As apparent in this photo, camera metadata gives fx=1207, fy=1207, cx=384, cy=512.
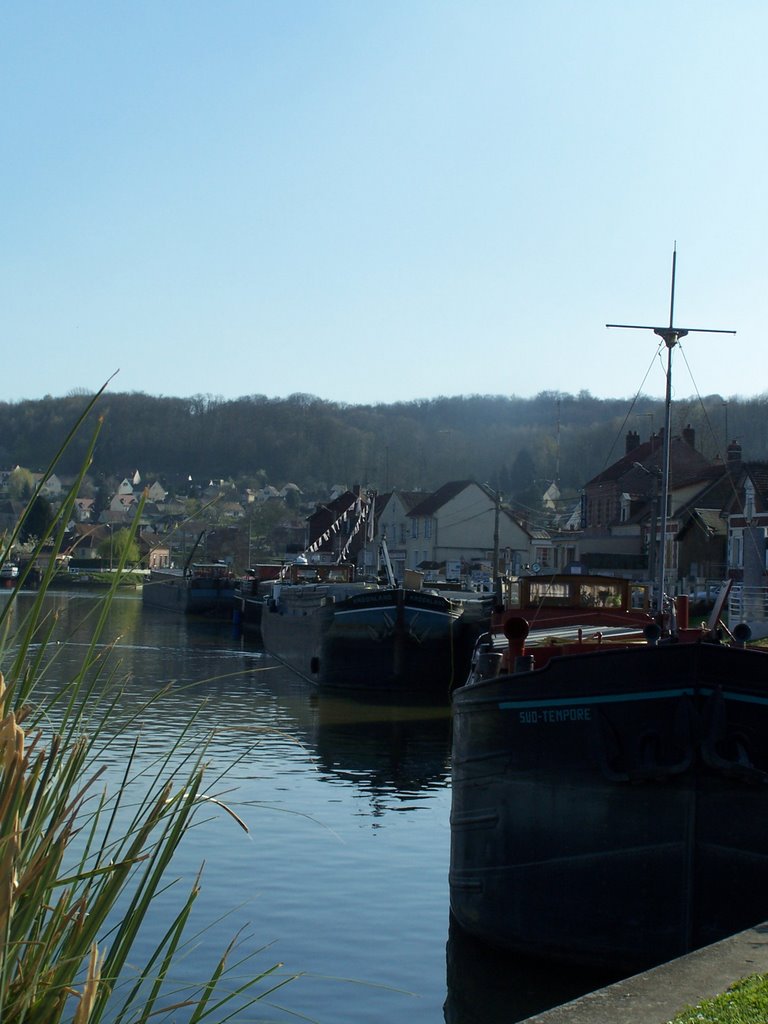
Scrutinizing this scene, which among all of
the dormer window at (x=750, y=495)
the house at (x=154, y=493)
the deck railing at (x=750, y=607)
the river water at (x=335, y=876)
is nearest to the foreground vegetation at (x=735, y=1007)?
the river water at (x=335, y=876)

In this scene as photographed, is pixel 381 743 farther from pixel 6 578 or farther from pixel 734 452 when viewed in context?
pixel 734 452

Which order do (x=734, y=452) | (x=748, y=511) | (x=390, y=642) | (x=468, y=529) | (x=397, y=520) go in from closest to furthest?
(x=390, y=642) < (x=748, y=511) < (x=734, y=452) < (x=468, y=529) < (x=397, y=520)

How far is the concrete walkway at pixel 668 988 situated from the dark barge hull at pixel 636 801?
2141 mm

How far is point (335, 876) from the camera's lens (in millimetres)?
13102

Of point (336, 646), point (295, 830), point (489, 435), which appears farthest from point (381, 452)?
point (295, 830)

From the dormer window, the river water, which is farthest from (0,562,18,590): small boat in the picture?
the dormer window

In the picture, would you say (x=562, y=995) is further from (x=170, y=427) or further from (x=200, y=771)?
(x=170, y=427)

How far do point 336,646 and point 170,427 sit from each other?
37386 millimetres

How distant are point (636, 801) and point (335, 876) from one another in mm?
4736

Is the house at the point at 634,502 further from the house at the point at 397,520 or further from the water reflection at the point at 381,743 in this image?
the water reflection at the point at 381,743

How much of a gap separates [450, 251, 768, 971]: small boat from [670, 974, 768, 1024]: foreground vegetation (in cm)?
315

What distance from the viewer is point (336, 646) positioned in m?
33.5

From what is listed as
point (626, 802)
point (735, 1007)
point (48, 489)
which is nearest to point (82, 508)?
point (48, 489)

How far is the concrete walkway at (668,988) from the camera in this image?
19.3 ft
